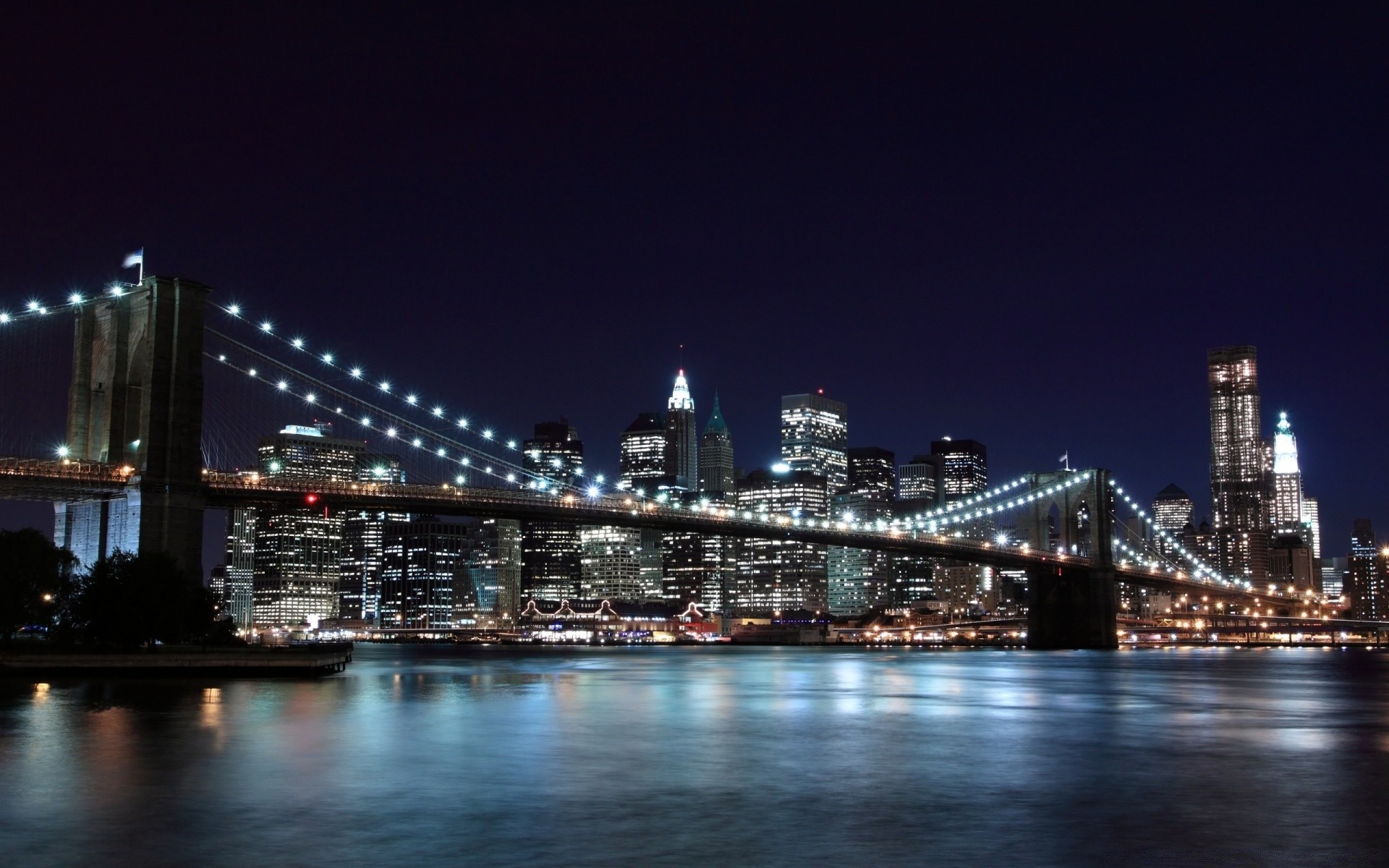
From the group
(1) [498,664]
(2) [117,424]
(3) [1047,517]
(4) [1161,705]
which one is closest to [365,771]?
(4) [1161,705]

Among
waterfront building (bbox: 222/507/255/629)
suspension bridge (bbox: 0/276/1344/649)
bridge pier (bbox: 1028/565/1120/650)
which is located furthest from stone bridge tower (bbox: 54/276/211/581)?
waterfront building (bbox: 222/507/255/629)

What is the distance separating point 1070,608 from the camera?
10394cm

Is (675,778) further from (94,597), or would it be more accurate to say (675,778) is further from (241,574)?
(241,574)

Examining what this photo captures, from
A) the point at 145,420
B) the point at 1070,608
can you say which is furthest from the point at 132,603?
the point at 1070,608

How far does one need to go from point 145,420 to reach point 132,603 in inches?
449

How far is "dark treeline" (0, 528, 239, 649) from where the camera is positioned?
47469 mm

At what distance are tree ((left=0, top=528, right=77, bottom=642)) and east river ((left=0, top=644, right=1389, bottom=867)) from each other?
4938 mm

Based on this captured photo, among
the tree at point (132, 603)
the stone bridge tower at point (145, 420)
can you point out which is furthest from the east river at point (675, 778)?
the stone bridge tower at point (145, 420)

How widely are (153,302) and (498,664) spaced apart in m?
27.1

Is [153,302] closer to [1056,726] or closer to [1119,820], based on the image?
[1056,726]

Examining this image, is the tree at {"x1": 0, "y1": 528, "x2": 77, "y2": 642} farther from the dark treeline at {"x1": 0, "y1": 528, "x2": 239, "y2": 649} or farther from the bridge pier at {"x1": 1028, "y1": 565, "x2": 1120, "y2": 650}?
the bridge pier at {"x1": 1028, "y1": 565, "x2": 1120, "y2": 650}

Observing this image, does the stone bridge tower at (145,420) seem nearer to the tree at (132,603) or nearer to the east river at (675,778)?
the tree at (132,603)

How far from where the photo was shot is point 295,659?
5009cm

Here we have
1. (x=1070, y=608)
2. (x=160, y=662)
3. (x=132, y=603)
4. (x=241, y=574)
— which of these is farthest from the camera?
(x=241, y=574)
